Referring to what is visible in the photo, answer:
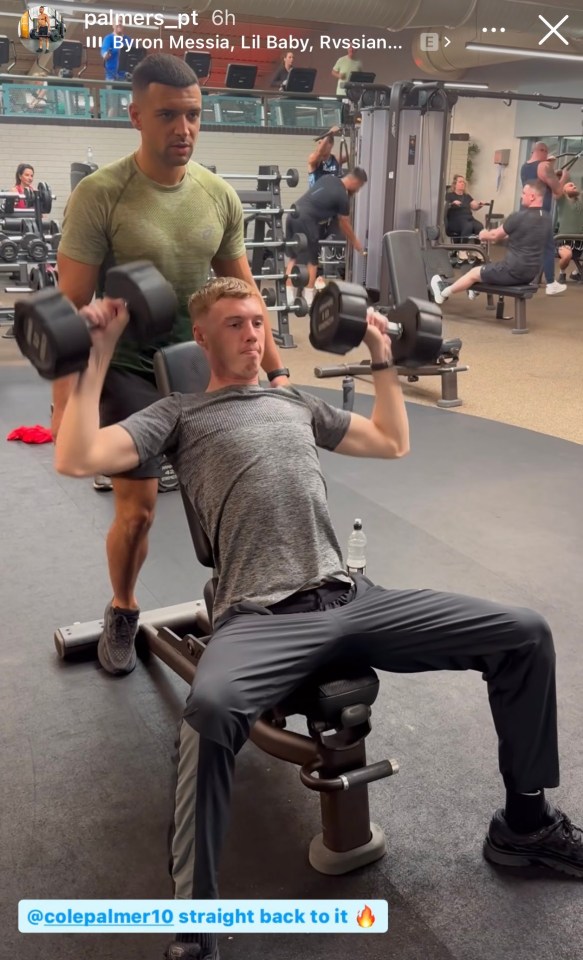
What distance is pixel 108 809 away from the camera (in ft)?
5.34

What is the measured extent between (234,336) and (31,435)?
103 inches

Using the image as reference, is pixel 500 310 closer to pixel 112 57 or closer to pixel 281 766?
pixel 112 57

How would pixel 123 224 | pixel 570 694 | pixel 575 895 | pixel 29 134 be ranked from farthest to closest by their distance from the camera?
pixel 29 134
pixel 570 694
pixel 123 224
pixel 575 895

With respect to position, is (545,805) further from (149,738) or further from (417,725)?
(149,738)

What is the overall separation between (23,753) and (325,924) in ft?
2.46

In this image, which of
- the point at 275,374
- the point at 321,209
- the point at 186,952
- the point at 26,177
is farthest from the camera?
the point at 26,177

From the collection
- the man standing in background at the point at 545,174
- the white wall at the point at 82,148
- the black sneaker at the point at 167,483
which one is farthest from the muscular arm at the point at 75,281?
the white wall at the point at 82,148

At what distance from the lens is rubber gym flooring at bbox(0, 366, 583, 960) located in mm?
1369

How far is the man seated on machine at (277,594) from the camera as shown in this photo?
1.31 meters

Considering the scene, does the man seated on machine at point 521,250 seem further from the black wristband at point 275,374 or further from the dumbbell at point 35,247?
the black wristband at point 275,374

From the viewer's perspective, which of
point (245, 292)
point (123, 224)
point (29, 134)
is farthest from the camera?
point (29, 134)

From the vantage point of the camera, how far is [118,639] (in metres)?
2.07

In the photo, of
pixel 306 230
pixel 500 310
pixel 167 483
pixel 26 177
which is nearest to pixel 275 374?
pixel 167 483

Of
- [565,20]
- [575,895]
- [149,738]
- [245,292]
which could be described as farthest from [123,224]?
[565,20]
